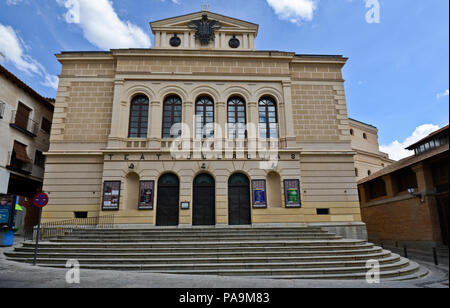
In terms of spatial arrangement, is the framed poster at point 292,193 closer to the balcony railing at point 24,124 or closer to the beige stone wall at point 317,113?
the beige stone wall at point 317,113

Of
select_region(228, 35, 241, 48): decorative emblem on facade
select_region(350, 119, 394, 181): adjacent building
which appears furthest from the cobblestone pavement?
select_region(350, 119, 394, 181): adjacent building

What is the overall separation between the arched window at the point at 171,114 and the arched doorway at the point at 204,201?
343cm

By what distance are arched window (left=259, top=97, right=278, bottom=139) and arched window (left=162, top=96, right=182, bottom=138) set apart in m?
5.56

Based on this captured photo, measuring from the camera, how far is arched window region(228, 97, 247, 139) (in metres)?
19.0

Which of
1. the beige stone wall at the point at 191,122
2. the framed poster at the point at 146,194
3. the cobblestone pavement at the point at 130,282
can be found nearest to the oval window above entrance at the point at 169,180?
the beige stone wall at the point at 191,122

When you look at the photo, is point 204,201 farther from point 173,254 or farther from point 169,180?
point 173,254

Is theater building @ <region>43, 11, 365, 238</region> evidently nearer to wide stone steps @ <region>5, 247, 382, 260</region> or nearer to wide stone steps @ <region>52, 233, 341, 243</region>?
wide stone steps @ <region>52, 233, 341, 243</region>

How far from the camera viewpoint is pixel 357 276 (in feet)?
33.3

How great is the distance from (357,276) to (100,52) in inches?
791

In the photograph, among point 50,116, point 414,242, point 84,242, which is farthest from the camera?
point 50,116

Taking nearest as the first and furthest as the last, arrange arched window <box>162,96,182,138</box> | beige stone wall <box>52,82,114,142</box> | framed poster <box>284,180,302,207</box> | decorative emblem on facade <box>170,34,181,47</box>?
framed poster <box>284,180,302,207</box>
beige stone wall <box>52,82,114,142</box>
arched window <box>162,96,182,138</box>
decorative emblem on facade <box>170,34,181,47</box>
